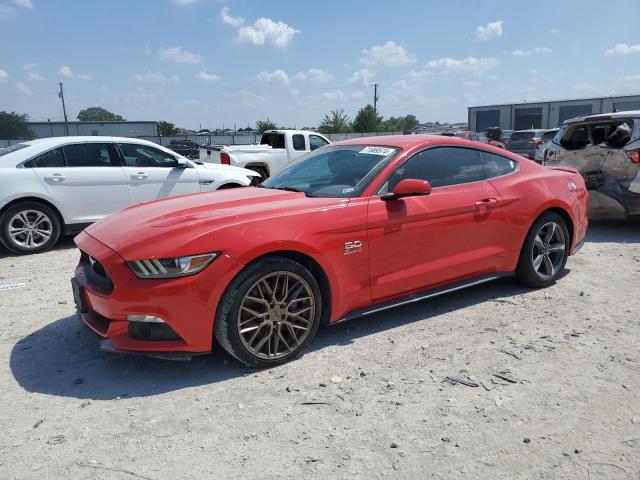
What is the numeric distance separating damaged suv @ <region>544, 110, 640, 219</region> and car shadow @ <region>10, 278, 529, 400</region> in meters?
4.36

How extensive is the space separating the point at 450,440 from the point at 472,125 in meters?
65.8

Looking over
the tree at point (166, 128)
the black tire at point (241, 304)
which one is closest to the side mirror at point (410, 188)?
the black tire at point (241, 304)

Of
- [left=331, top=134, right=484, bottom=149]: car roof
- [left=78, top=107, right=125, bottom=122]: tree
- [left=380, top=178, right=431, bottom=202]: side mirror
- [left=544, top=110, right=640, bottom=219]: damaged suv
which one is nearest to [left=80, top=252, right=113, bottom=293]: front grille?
[left=380, top=178, right=431, bottom=202]: side mirror

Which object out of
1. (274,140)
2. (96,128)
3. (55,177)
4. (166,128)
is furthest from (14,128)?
(55,177)

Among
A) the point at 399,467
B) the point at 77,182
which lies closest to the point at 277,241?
the point at 399,467

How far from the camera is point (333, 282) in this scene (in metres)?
3.68

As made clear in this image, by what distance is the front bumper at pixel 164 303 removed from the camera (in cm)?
315

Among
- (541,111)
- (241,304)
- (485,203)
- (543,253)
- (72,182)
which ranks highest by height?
(541,111)

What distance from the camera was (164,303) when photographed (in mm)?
3152

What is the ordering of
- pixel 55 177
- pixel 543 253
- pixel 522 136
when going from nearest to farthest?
1. pixel 543 253
2. pixel 55 177
3. pixel 522 136

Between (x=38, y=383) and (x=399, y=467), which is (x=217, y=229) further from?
(x=399, y=467)

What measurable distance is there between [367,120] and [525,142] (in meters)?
41.1

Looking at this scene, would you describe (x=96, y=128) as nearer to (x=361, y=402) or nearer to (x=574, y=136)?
(x=574, y=136)

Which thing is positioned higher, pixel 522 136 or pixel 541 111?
pixel 541 111
